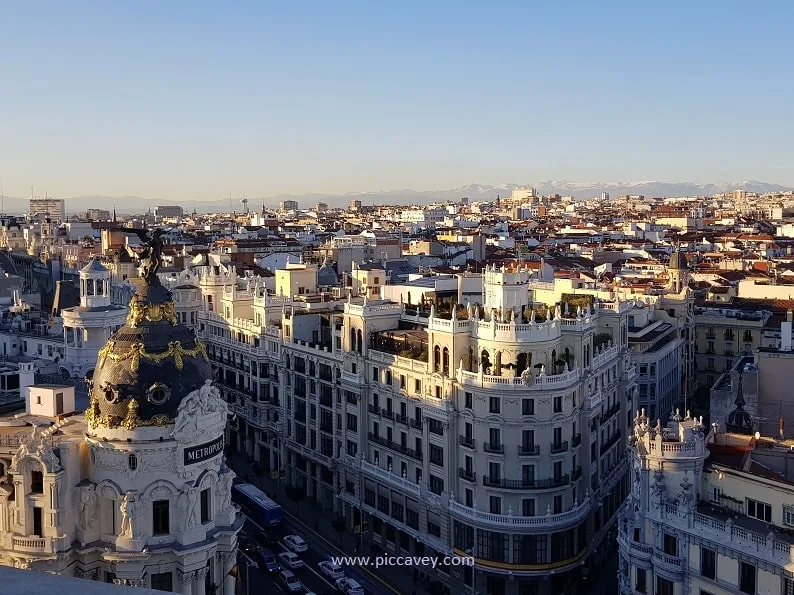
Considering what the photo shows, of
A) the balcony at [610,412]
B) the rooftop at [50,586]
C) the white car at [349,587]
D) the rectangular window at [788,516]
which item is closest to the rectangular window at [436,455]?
the white car at [349,587]

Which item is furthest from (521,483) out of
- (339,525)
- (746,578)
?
(746,578)

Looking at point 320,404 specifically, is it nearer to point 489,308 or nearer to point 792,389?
point 489,308

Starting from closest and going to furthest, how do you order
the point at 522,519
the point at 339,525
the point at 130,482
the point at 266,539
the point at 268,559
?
the point at 130,482 → the point at 522,519 → the point at 268,559 → the point at 266,539 → the point at 339,525

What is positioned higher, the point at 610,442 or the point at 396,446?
the point at 396,446

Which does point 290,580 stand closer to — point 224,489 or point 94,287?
point 224,489

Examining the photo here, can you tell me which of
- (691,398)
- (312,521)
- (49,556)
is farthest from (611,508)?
(49,556)

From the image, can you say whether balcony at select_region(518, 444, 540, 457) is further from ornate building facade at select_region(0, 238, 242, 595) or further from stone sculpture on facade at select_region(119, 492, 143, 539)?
stone sculpture on facade at select_region(119, 492, 143, 539)
